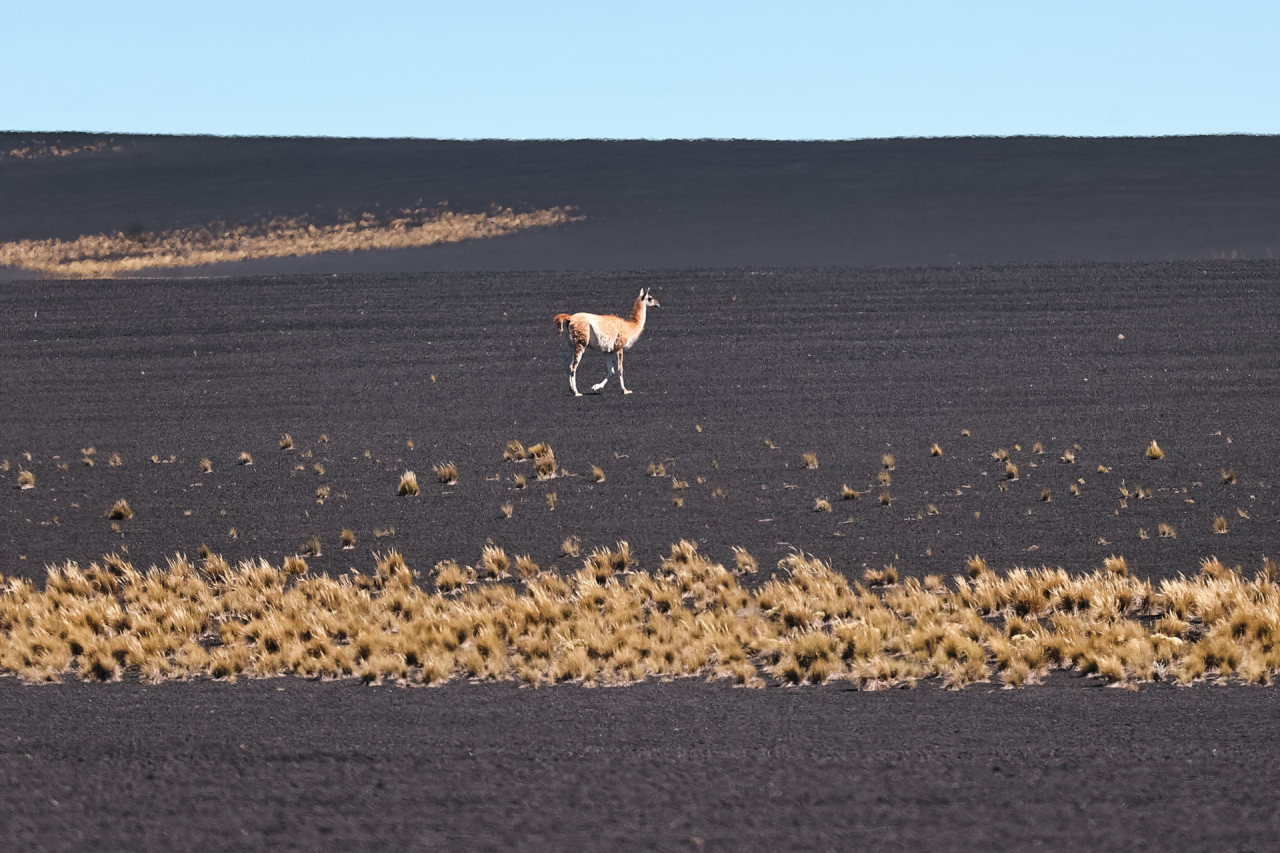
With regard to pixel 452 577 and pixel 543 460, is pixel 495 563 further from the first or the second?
A: pixel 543 460

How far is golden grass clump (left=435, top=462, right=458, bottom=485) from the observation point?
18938 millimetres

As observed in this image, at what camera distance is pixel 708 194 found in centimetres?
6153

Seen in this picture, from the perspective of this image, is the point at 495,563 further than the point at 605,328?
No

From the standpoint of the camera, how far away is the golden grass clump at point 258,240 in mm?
49188

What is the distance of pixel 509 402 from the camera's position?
24625mm

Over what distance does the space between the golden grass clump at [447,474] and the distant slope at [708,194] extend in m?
28.3

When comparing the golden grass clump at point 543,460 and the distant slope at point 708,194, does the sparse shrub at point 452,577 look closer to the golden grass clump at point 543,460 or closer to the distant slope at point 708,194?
the golden grass clump at point 543,460

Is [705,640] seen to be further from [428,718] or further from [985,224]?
[985,224]

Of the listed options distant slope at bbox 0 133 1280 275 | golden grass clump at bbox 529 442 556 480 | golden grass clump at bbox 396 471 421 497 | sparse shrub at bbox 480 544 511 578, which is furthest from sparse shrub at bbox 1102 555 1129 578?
distant slope at bbox 0 133 1280 275

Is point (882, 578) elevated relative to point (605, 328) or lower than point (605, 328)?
lower

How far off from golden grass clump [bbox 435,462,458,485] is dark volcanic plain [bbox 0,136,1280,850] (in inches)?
27.8

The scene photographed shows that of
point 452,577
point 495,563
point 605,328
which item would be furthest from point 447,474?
point 605,328

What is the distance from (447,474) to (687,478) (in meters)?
3.55

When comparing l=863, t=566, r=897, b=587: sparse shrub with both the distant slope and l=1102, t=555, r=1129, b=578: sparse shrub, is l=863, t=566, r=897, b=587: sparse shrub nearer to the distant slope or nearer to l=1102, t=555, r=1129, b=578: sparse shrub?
l=1102, t=555, r=1129, b=578: sparse shrub
